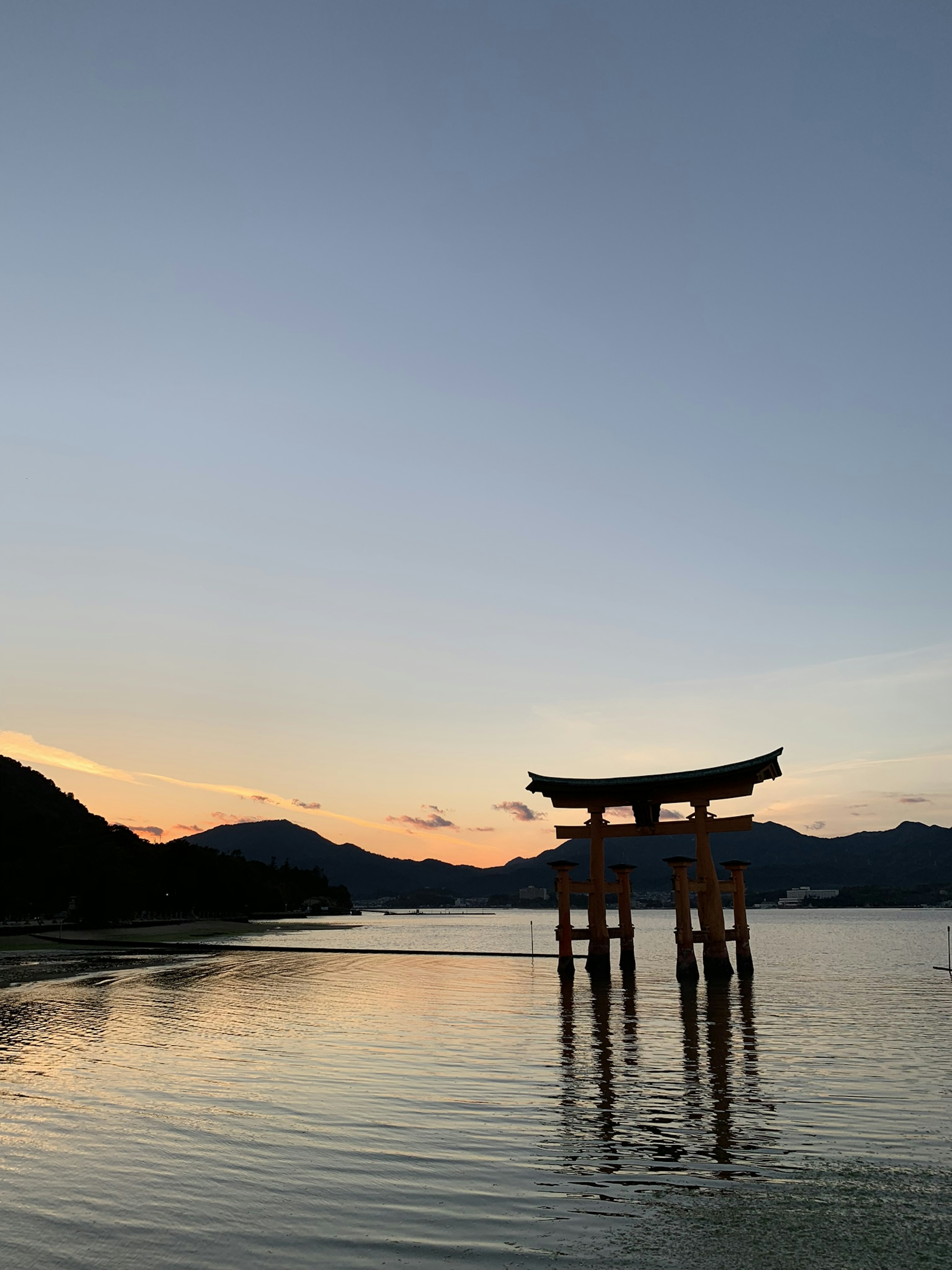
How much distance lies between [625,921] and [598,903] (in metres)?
3.10

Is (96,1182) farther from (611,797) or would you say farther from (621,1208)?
(611,797)

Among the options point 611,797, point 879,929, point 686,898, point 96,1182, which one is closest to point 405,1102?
Result: point 96,1182

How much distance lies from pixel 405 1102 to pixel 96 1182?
5.93 meters

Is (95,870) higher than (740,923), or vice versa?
(95,870)

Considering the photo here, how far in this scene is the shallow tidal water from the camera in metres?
8.09

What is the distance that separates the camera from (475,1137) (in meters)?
12.3

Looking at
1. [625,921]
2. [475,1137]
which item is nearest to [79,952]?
[625,921]

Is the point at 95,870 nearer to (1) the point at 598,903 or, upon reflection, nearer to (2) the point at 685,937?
(1) the point at 598,903

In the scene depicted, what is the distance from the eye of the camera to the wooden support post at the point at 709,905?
34750 mm

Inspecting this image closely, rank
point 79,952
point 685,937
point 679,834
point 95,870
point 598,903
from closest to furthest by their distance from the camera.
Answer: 1. point 679,834
2. point 685,937
3. point 598,903
4. point 79,952
5. point 95,870

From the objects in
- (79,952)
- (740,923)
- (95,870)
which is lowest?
(79,952)

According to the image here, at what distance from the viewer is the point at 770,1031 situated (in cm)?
2450

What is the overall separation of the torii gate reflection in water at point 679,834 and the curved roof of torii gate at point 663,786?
0.03 metres

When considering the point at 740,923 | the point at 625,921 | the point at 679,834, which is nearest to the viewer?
the point at 679,834
